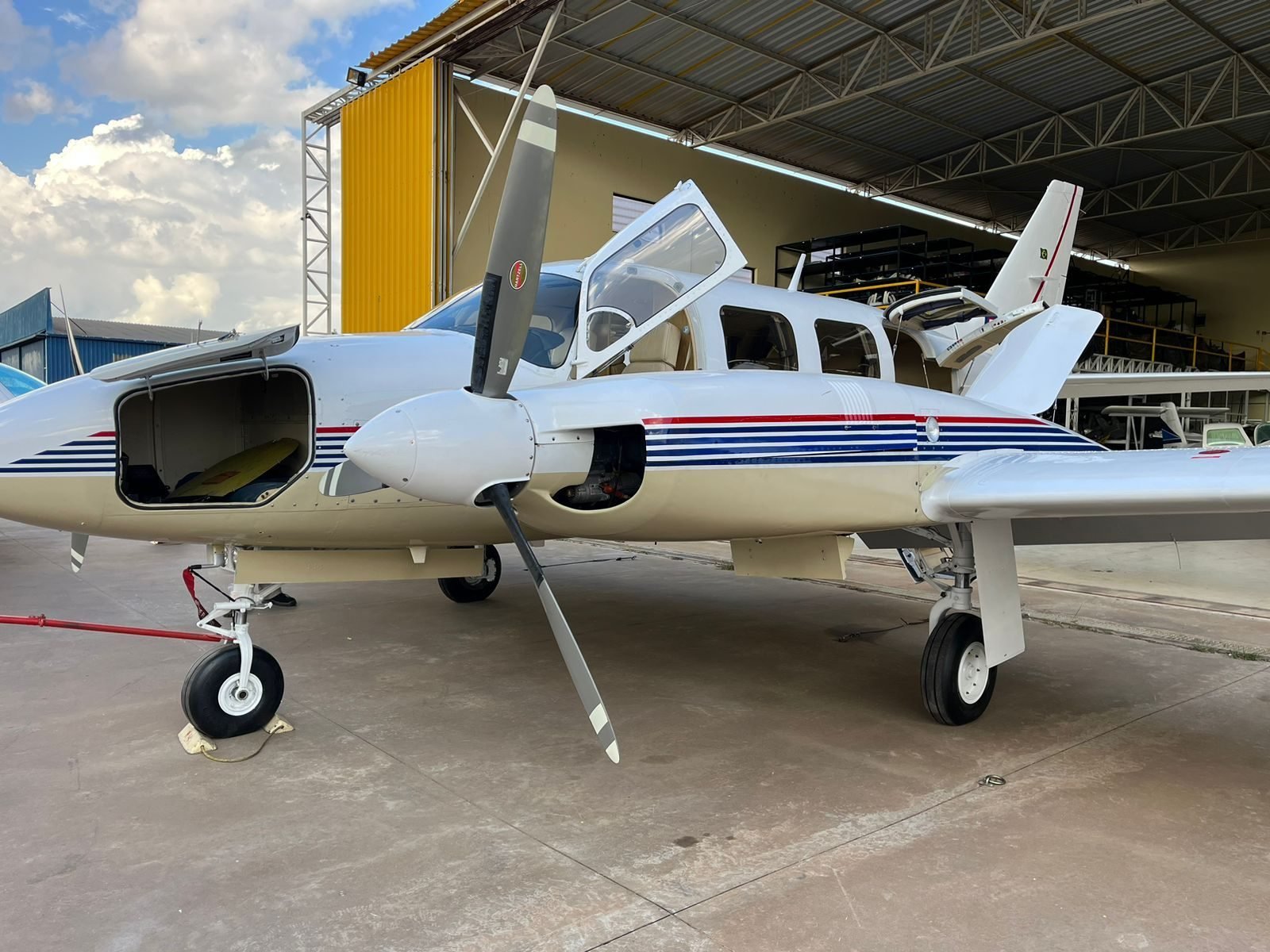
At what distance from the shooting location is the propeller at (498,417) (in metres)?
3.45

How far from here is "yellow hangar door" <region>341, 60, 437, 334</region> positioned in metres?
15.1

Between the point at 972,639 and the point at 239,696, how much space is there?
3991 mm

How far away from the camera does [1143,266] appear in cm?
3650

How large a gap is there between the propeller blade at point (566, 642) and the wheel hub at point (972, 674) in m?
2.33

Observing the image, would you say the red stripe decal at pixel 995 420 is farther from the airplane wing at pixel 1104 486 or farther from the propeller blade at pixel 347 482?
the propeller blade at pixel 347 482

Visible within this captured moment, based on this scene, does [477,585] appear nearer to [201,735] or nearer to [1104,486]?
[201,735]

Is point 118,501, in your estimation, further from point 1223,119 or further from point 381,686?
point 1223,119

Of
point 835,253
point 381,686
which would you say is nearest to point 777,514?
point 381,686

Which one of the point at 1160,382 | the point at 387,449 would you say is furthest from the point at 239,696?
the point at 1160,382

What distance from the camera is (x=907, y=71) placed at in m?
15.6

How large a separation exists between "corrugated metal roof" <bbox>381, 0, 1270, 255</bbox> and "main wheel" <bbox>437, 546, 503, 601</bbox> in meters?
8.78

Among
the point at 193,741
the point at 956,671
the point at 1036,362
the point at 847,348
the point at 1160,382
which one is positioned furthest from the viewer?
the point at 1160,382

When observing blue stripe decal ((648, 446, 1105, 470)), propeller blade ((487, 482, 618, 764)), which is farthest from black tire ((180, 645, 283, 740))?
blue stripe decal ((648, 446, 1105, 470))

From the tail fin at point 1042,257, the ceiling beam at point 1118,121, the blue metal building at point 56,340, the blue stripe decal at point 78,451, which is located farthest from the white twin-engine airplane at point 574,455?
the blue metal building at point 56,340
